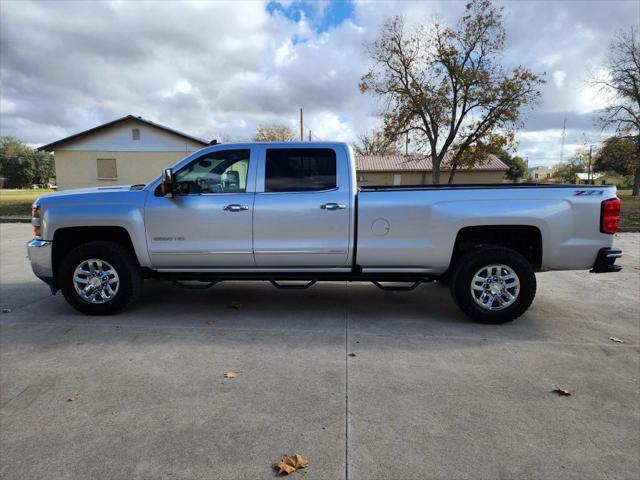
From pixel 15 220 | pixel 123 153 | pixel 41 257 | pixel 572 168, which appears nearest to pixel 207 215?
pixel 41 257

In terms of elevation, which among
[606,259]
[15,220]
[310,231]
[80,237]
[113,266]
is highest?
[310,231]

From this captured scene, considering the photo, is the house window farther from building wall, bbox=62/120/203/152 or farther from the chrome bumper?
the chrome bumper

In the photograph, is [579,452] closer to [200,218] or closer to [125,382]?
[125,382]

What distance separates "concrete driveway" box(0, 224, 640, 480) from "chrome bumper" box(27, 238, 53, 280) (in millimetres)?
531

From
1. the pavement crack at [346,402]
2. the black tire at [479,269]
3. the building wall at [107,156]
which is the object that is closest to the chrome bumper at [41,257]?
the pavement crack at [346,402]

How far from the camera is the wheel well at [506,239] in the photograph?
4871 mm

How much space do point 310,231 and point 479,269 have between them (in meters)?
1.86

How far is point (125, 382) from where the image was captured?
3512mm

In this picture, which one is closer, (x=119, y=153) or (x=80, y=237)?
(x=80, y=237)

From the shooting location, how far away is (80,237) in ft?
17.3

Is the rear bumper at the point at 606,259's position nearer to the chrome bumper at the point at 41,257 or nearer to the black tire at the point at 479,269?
the black tire at the point at 479,269

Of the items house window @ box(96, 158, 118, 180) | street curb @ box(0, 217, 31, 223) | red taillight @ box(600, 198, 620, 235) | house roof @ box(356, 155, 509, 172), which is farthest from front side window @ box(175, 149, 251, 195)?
house roof @ box(356, 155, 509, 172)

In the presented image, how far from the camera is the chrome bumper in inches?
200

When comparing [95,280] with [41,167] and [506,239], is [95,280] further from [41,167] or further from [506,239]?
[41,167]
